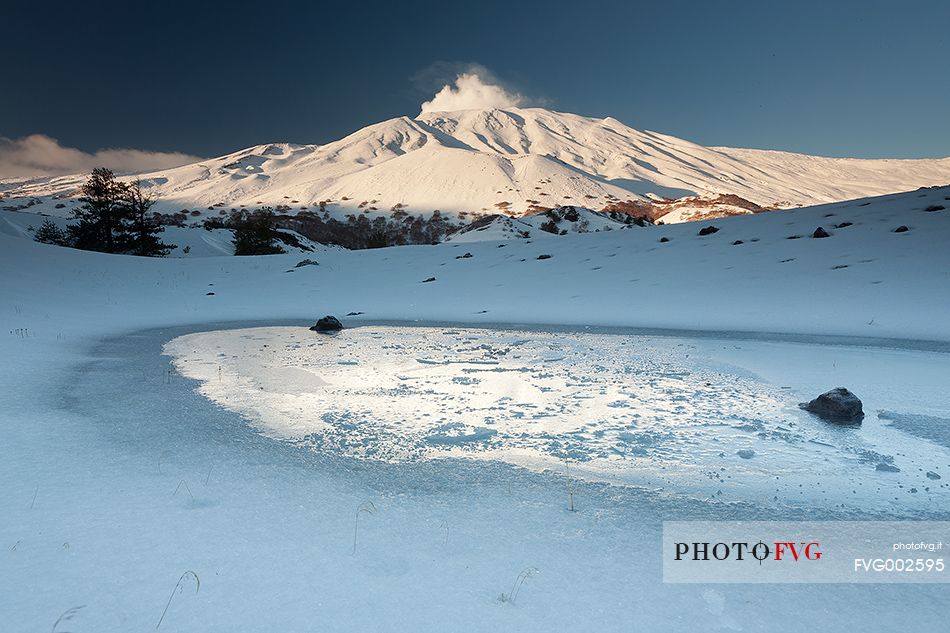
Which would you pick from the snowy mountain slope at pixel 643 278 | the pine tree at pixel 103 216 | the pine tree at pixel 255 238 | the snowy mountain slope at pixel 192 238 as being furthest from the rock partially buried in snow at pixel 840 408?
the pine tree at pixel 103 216

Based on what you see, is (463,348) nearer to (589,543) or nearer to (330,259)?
(589,543)

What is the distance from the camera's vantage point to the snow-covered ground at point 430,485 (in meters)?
2.00

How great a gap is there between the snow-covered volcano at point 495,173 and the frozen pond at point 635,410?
156 feet

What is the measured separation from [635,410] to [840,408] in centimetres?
170

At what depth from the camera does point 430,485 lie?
3.18 meters

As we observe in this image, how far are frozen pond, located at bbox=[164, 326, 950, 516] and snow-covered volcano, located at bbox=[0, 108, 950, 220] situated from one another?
47653 mm

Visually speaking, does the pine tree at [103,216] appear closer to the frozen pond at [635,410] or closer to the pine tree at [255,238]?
the pine tree at [255,238]

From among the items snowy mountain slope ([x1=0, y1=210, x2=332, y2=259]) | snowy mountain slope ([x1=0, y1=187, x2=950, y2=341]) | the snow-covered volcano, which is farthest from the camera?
the snow-covered volcano

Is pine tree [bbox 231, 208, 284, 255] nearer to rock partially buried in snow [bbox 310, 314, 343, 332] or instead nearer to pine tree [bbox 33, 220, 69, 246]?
pine tree [bbox 33, 220, 69, 246]

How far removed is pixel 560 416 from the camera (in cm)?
462

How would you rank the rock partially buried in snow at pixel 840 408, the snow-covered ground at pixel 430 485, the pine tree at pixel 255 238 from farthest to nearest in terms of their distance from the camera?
the pine tree at pixel 255 238 < the rock partially buried in snow at pixel 840 408 < the snow-covered ground at pixel 430 485

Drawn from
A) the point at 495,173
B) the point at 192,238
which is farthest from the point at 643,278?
the point at 495,173

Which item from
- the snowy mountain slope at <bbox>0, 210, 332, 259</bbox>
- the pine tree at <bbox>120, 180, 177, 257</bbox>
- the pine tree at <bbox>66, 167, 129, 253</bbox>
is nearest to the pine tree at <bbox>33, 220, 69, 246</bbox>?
the pine tree at <bbox>66, 167, 129, 253</bbox>

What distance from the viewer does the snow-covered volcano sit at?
284ft
